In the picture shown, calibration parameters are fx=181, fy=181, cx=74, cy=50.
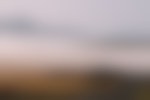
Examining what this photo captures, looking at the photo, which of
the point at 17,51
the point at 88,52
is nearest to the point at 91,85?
the point at 88,52

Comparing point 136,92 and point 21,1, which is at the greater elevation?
point 21,1

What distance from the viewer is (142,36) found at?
1.38 feet

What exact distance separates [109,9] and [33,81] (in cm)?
24

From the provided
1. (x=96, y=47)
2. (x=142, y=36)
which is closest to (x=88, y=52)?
(x=96, y=47)

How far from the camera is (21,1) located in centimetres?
39

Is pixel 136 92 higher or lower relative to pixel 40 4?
lower

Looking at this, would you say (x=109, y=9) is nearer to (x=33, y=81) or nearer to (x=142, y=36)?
(x=142, y=36)

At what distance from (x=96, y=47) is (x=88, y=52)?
0.02 m

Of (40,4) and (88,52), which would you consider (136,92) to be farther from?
(40,4)

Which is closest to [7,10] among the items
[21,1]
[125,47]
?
[21,1]

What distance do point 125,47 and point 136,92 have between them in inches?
4.2

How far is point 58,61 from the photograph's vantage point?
1.37 feet

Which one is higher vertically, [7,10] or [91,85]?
[7,10]

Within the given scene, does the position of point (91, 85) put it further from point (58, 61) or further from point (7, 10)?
point (7, 10)
